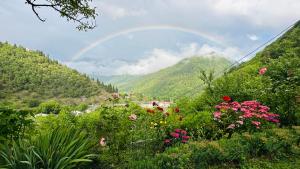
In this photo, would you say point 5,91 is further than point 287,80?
Yes

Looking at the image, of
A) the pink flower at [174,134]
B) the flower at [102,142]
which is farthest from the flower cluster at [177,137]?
the flower at [102,142]

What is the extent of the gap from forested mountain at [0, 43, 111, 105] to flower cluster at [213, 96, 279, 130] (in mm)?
104683

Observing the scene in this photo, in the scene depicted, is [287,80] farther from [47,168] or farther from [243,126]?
[47,168]

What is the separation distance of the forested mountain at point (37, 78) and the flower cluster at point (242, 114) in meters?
105

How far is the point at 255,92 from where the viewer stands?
10.2m

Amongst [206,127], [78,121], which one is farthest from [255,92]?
[78,121]

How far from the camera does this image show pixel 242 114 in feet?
28.3

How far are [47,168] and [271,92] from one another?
6627 mm

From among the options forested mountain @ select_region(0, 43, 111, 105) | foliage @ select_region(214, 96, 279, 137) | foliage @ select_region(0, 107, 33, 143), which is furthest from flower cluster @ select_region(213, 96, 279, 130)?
forested mountain @ select_region(0, 43, 111, 105)

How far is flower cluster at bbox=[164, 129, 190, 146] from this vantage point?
25.6 feet

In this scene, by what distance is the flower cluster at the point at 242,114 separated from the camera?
27.5ft

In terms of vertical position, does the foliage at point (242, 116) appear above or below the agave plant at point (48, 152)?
above

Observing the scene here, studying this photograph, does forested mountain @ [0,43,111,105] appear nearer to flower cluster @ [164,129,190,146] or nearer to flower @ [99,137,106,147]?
flower cluster @ [164,129,190,146]

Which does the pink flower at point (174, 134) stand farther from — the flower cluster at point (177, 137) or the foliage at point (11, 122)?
the foliage at point (11, 122)
